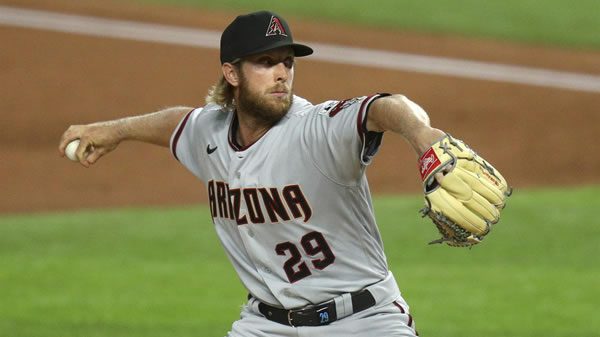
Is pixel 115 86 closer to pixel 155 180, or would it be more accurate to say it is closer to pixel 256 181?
pixel 155 180

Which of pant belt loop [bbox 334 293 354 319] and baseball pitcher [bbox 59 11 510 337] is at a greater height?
baseball pitcher [bbox 59 11 510 337]

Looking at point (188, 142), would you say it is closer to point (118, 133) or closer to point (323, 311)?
point (118, 133)

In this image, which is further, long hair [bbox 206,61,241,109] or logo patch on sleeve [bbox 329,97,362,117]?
long hair [bbox 206,61,241,109]

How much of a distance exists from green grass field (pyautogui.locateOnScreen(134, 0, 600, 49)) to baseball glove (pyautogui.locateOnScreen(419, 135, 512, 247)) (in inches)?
512

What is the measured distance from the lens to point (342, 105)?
4.50 m

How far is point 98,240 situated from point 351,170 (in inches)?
247

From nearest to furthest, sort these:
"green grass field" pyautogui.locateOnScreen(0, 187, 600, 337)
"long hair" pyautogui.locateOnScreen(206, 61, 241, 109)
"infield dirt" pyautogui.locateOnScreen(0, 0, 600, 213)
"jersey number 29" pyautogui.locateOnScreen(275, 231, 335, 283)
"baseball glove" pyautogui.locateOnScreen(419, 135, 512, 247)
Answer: "baseball glove" pyautogui.locateOnScreen(419, 135, 512, 247)
"jersey number 29" pyautogui.locateOnScreen(275, 231, 335, 283)
"long hair" pyautogui.locateOnScreen(206, 61, 241, 109)
"green grass field" pyautogui.locateOnScreen(0, 187, 600, 337)
"infield dirt" pyautogui.locateOnScreen(0, 0, 600, 213)

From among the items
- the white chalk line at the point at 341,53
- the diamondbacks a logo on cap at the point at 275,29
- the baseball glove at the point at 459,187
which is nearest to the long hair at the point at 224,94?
the diamondbacks a logo on cap at the point at 275,29

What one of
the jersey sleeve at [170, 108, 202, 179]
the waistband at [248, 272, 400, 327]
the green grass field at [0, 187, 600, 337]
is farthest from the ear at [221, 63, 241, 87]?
the green grass field at [0, 187, 600, 337]

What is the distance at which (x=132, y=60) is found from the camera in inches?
596

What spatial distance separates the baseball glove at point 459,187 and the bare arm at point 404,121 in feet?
0.17

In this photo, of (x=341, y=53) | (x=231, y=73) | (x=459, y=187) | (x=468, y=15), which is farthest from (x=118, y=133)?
(x=468, y=15)

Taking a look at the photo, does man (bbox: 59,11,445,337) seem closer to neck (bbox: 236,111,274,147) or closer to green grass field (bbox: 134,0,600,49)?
neck (bbox: 236,111,274,147)

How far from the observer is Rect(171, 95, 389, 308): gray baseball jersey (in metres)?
4.66
